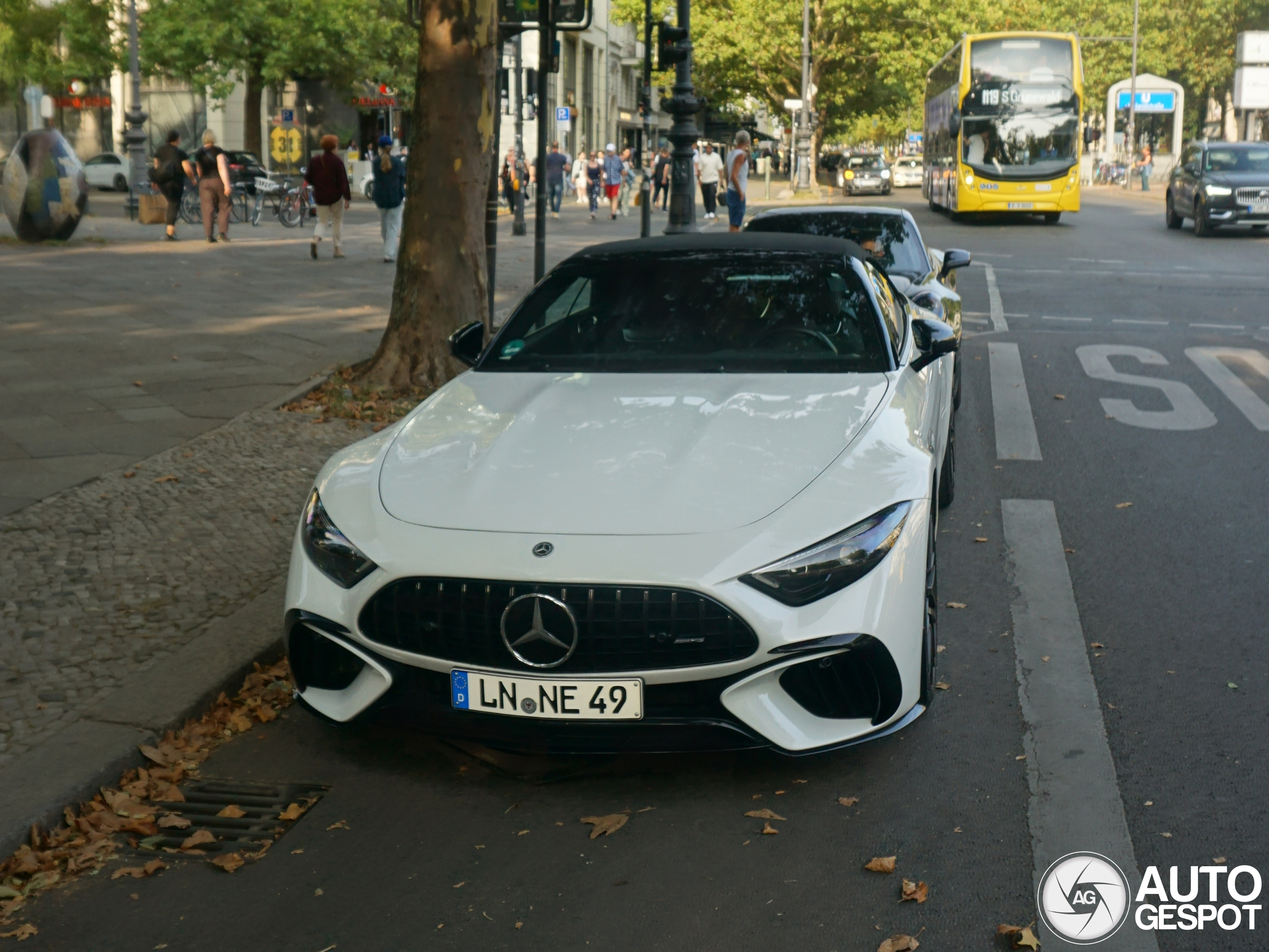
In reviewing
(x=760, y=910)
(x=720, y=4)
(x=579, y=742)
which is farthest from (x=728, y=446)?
(x=720, y=4)

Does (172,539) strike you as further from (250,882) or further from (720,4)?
(720,4)

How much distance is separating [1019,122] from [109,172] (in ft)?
89.2

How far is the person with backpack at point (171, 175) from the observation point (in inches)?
936

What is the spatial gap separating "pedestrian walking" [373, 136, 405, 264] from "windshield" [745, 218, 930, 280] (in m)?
10.4

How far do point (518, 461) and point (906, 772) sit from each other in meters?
1.39

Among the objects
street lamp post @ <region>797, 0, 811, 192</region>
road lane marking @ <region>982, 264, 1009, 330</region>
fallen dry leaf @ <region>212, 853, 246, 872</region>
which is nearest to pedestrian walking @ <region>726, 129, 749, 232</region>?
road lane marking @ <region>982, 264, 1009, 330</region>

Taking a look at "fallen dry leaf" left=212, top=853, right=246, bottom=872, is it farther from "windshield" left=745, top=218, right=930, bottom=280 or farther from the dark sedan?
"windshield" left=745, top=218, right=930, bottom=280

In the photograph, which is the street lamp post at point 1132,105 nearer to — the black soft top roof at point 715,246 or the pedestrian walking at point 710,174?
the pedestrian walking at point 710,174

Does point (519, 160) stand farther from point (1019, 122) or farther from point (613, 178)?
point (1019, 122)

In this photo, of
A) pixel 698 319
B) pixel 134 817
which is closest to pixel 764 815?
pixel 134 817

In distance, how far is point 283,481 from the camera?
24.0ft

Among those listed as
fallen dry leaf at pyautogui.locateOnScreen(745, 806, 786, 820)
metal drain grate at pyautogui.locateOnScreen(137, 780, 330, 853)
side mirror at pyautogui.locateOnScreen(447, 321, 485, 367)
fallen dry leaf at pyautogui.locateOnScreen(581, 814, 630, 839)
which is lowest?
metal drain grate at pyautogui.locateOnScreen(137, 780, 330, 853)

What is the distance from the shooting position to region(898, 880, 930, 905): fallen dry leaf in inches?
131

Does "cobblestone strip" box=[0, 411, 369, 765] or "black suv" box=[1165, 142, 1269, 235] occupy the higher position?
"black suv" box=[1165, 142, 1269, 235]
